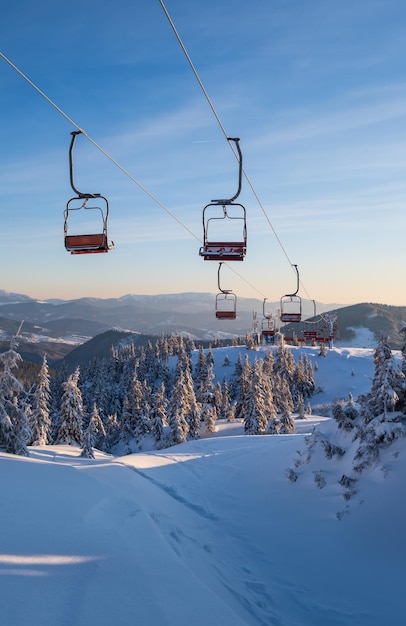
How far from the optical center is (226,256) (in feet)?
41.0

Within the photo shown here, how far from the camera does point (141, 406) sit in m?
78.2

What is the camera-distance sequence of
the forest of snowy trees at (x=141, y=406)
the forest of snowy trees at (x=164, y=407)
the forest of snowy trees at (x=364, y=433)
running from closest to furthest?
the forest of snowy trees at (x=364, y=433), the forest of snowy trees at (x=164, y=407), the forest of snowy trees at (x=141, y=406)

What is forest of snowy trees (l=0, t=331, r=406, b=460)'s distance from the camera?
1554 cm

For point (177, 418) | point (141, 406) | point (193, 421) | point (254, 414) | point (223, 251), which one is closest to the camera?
point (223, 251)

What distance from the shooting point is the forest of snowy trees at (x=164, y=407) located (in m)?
15.5

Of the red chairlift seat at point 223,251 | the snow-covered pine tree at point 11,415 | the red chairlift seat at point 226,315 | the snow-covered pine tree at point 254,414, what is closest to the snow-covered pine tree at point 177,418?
the snow-covered pine tree at point 254,414

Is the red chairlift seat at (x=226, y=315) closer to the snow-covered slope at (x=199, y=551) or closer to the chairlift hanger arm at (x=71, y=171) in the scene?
the snow-covered slope at (x=199, y=551)

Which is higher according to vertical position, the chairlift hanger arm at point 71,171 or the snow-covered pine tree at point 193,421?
the chairlift hanger arm at point 71,171

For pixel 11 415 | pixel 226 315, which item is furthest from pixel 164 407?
pixel 226 315

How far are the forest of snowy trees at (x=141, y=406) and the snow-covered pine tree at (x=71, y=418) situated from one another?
101mm

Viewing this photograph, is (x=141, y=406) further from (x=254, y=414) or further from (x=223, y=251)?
(x=223, y=251)

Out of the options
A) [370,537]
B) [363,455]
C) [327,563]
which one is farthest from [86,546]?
[363,455]

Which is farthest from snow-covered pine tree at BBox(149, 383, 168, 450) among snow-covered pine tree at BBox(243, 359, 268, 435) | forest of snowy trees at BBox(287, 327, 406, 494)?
forest of snowy trees at BBox(287, 327, 406, 494)

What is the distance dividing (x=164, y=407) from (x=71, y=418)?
2254cm
